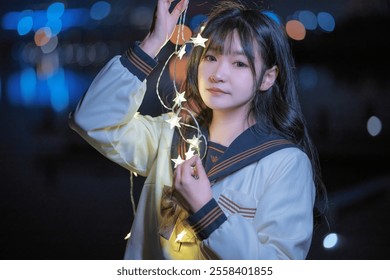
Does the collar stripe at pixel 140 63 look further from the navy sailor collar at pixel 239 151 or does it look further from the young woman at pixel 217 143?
the navy sailor collar at pixel 239 151

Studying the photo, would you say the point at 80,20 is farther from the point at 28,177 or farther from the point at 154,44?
the point at 154,44

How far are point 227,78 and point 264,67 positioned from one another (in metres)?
0.10

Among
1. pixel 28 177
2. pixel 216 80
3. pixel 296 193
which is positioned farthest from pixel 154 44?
pixel 28 177

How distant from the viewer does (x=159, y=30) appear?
4.60 ft

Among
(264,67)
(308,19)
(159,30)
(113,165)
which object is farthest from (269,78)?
(113,165)

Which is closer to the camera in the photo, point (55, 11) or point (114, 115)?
point (114, 115)

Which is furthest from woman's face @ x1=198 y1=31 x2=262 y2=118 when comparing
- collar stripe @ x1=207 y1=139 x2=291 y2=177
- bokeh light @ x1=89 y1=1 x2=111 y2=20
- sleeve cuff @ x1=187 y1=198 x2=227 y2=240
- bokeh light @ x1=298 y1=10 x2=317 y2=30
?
bokeh light @ x1=89 y1=1 x2=111 y2=20

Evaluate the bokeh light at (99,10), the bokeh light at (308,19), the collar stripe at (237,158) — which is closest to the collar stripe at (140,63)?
the collar stripe at (237,158)

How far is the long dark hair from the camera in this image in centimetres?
142

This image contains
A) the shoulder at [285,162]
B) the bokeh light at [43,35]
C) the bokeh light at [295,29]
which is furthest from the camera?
the bokeh light at [43,35]

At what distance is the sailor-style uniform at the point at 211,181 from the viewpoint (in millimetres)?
1305

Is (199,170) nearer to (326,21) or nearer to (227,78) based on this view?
(227,78)

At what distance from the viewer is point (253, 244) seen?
1290 mm

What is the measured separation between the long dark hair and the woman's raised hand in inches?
3.3
